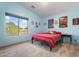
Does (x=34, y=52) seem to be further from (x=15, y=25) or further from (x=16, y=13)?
(x=16, y=13)

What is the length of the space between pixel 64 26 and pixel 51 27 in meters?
0.86

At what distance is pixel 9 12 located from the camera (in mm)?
3355

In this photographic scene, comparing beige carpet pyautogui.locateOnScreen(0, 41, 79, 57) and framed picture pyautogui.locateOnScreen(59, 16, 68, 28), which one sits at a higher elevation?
framed picture pyautogui.locateOnScreen(59, 16, 68, 28)

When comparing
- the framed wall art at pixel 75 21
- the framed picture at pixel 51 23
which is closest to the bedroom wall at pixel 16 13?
the framed picture at pixel 51 23

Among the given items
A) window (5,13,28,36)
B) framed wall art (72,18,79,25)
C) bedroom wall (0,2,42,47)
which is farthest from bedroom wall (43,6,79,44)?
window (5,13,28,36)

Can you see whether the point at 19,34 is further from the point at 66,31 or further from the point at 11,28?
the point at 66,31

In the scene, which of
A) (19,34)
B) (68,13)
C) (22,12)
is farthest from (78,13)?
(19,34)

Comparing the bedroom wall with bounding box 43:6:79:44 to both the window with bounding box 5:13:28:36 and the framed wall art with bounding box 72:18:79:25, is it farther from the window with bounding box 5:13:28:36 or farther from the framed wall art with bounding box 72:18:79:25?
the window with bounding box 5:13:28:36

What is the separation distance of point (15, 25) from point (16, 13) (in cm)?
65

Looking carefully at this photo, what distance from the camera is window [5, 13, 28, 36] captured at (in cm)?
334

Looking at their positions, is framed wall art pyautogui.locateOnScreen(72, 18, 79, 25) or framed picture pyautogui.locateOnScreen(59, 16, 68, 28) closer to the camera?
framed wall art pyautogui.locateOnScreen(72, 18, 79, 25)

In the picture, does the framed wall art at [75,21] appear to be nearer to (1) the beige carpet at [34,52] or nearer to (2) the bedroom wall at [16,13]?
(1) the beige carpet at [34,52]

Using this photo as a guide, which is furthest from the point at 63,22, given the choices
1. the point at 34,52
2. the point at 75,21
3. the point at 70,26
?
the point at 34,52

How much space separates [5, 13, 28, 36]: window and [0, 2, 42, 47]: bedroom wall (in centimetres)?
19
